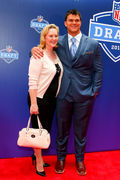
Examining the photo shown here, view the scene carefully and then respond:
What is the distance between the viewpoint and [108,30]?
2.76m

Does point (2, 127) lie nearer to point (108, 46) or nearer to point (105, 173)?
point (105, 173)

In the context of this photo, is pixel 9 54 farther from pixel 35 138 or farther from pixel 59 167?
pixel 59 167

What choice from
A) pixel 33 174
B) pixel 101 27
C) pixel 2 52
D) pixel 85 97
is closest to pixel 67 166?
pixel 33 174

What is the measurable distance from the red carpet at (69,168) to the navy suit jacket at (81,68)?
0.91 m

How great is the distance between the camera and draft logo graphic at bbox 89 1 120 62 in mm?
2691

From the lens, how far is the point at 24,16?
2.47 m

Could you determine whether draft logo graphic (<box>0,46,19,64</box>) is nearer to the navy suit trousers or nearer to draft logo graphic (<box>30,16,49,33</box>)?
draft logo graphic (<box>30,16,49,33</box>)

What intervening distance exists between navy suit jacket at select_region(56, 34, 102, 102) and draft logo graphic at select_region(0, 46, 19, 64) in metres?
0.57

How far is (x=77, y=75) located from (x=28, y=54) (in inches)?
28.9

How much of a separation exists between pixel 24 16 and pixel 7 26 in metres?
0.24

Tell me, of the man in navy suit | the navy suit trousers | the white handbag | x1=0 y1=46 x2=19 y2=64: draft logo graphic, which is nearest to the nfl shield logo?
the man in navy suit

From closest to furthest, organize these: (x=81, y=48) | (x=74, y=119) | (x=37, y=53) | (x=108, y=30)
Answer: (x=37, y=53), (x=81, y=48), (x=74, y=119), (x=108, y=30)

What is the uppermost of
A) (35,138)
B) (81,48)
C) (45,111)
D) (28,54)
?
(81,48)

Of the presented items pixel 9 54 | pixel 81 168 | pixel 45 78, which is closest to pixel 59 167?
pixel 81 168
